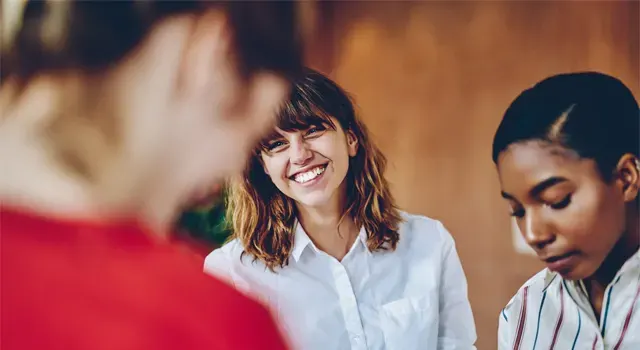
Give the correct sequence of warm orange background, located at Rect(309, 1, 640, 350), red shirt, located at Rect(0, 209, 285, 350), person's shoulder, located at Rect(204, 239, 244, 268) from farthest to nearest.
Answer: warm orange background, located at Rect(309, 1, 640, 350), person's shoulder, located at Rect(204, 239, 244, 268), red shirt, located at Rect(0, 209, 285, 350)

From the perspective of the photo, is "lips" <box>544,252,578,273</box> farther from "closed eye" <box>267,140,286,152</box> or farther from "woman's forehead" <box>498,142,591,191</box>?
"closed eye" <box>267,140,286,152</box>

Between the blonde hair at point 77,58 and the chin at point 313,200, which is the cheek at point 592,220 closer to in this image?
the chin at point 313,200

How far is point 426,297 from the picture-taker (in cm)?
101

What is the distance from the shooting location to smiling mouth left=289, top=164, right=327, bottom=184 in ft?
3.20

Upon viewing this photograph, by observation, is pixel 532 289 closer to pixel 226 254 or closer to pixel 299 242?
pixel 299 242

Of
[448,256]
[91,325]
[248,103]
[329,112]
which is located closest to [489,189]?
[448,256]

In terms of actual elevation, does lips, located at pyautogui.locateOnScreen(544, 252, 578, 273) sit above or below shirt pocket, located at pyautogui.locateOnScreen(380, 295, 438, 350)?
above

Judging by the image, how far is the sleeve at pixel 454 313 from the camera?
1023 mm

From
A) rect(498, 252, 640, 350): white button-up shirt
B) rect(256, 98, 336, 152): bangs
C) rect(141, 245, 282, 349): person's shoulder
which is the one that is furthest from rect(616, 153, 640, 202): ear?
rect(141, 245, 282, 349): person's shoulder

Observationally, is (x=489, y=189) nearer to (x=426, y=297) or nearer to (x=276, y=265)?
(x=426, y=297)

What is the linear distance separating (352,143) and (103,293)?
422 mm

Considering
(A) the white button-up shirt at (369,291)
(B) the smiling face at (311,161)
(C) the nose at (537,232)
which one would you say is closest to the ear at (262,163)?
(B) the smiling face at (311,161)

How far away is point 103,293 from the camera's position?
857 mm

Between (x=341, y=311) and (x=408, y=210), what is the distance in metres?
0.19
